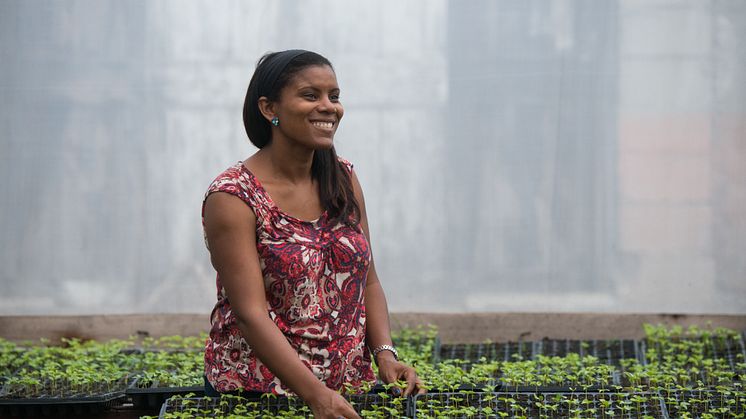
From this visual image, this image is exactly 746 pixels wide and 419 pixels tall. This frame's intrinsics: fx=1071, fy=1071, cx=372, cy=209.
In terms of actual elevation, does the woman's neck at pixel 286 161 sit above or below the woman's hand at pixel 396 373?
above

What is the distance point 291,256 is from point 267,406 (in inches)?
15.5

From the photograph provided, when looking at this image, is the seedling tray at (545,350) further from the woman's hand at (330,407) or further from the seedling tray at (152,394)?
the woman's hand at (330,407)

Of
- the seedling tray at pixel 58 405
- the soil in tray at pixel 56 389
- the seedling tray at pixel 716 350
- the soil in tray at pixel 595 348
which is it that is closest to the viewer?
the seedling tray at pixel 58 405

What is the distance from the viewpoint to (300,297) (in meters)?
2.74

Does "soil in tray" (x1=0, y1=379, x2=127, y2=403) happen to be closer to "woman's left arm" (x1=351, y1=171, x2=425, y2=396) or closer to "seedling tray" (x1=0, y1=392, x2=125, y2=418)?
"seedling tray" (x1=0, y1=392, x2=125, y2=418)

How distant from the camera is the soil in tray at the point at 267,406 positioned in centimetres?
272

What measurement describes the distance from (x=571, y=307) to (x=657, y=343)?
0.56m

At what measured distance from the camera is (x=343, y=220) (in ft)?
9.41

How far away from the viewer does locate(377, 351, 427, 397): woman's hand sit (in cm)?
287

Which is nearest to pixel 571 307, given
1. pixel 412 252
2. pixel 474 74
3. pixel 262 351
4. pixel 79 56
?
pixel 412 252

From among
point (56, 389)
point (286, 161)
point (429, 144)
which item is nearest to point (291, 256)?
point (286, 161)

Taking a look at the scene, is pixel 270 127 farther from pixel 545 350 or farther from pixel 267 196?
pixel 545 350

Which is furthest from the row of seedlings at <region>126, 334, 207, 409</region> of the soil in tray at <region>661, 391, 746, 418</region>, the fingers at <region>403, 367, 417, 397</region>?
the soil in tray at <region>661, 391, 746, 418</region>

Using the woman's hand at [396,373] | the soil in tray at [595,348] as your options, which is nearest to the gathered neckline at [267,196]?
the woman's hand at [396,373]
